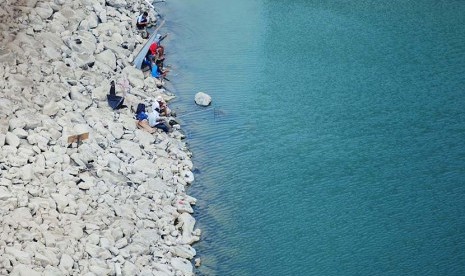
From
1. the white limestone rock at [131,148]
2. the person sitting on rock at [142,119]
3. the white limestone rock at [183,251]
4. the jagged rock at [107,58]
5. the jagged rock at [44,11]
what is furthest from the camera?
the jagged rock at [107,58]

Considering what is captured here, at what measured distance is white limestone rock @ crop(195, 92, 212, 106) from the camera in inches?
744

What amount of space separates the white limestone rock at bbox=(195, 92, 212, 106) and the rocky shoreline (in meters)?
1.01

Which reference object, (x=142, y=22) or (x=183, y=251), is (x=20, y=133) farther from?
(x=142, y=22)

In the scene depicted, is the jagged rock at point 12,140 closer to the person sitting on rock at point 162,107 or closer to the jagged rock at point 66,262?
the jagged rock at point 66,262

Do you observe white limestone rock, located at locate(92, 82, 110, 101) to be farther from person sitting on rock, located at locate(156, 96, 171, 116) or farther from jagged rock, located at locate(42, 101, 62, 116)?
jagged rock, located at locate(42, 101, 62, 116)

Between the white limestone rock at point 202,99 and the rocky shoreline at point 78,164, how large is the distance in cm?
101

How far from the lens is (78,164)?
1352cm

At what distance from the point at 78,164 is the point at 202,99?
6.32 meters

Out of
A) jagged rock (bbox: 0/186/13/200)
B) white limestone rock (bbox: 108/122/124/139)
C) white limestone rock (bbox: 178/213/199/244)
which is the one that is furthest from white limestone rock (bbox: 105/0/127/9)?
jagged rock (bbox: 0/186/13/200)

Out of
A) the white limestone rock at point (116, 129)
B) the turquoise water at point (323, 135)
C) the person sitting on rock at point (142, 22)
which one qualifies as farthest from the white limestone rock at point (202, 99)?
the person sitting on rock at point (142, 22)

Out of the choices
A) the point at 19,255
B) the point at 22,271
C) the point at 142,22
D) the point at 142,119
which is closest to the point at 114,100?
the point at 142,119

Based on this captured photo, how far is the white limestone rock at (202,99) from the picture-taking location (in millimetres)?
18891

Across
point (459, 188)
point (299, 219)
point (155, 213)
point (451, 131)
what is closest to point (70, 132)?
point (155, 213)

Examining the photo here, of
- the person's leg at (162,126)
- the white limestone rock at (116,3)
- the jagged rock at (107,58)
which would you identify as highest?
the white limestone rock at (116,3)
